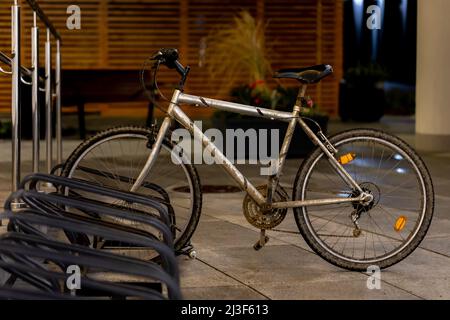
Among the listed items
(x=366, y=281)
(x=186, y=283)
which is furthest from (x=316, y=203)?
(x=186, y=283)

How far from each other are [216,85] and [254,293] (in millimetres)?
14708

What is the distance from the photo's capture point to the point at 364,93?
17.0 meters

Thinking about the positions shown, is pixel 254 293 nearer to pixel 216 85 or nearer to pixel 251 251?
pixel 251 251

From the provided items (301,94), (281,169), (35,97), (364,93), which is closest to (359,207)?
(281,169)

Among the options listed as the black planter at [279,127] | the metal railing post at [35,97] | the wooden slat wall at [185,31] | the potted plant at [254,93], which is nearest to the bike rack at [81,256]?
the metal railing post at [35,97]

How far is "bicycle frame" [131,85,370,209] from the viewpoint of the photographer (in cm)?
516

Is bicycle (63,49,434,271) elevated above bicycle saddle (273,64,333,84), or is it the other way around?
bicycle saddle (273,64,333,84)

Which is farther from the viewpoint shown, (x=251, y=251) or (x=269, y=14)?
(x=269, y=14)

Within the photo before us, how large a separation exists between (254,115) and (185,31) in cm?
1435

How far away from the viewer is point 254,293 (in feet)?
15.2

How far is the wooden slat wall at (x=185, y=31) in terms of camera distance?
1927 cm

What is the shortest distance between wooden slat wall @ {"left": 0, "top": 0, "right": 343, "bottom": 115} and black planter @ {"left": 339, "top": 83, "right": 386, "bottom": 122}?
1997mm
